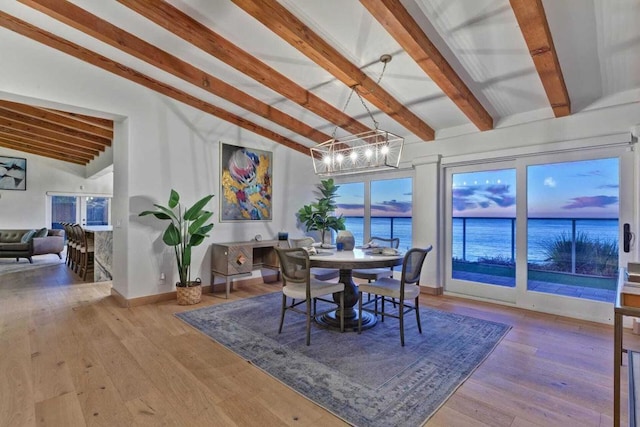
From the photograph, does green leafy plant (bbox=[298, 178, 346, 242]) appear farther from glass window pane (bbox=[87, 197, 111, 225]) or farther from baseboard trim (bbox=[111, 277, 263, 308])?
glass window pane (bbox=[87, 197, 111, 225])

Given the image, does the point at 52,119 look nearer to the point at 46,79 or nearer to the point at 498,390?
the point at 46,79

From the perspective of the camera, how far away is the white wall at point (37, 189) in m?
8.70

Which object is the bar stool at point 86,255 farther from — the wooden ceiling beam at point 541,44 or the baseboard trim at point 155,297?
the wooden ceiling beam at point 541,44

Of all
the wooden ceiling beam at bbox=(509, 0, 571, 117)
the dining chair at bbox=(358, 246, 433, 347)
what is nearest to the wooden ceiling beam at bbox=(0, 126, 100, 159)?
the dining chair at bbox=(358, 246, 433, 347)

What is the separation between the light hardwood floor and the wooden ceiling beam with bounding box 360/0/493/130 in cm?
258

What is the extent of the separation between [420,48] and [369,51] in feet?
1.80

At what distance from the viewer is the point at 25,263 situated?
7.41 meters

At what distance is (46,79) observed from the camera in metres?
3.53

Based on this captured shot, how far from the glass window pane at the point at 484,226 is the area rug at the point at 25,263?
28.2ft

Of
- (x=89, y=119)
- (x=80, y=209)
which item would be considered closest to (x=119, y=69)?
(x=89, y=119)

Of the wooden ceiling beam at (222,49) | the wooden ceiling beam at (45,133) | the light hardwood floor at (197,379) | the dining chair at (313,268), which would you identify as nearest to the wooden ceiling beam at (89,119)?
the wooden ceiling beam at (45,133)

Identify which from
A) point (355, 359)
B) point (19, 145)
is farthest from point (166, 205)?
point (19, 145)

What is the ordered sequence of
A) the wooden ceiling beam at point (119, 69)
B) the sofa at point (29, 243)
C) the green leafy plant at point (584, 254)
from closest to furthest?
the wooden ceiling beam at point (119, 69) < the green leafy plant at point (584, 254) < the sofa at point (29, 243)

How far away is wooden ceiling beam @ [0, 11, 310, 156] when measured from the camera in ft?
10.6
